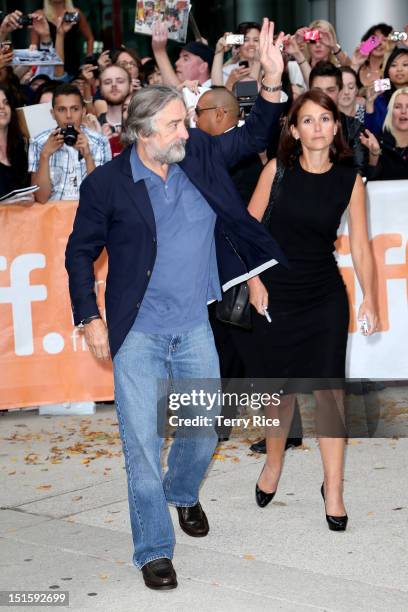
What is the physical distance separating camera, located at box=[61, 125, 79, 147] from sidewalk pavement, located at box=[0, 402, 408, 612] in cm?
231

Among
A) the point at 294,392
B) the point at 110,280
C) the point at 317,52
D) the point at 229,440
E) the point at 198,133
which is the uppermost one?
the point at 317,52

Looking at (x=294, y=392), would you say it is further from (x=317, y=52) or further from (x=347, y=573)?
(x=317, y=52)

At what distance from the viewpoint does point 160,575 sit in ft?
15.8

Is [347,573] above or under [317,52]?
under

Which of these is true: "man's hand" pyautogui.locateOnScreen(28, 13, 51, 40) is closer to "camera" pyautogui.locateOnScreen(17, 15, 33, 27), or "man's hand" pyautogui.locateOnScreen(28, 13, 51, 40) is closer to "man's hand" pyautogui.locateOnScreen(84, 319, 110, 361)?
"camera" pyautogui.locateOnScreen(17, 15, 33, 27)

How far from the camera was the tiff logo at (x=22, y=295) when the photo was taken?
8.55 m

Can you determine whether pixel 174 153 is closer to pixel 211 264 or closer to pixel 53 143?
pixel 211 264

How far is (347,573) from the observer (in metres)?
4.96

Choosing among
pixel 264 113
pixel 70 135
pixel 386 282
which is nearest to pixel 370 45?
pixel 386 282

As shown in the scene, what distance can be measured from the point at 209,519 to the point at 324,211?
66.8 inches

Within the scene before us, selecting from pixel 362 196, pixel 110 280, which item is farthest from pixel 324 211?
pixel 110 280

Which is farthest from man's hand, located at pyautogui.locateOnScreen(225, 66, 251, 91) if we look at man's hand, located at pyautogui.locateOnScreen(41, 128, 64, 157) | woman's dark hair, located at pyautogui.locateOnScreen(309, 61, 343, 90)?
man's hand, located at pyautogui.locateOnScreen(41, 128, 64, 157)

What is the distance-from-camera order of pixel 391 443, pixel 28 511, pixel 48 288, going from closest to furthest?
pixel 28 511, pixel 391 443, pixel 48 288

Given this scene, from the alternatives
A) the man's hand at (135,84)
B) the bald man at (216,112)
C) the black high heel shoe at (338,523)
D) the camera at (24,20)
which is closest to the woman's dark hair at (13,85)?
the camera at (24,20)
